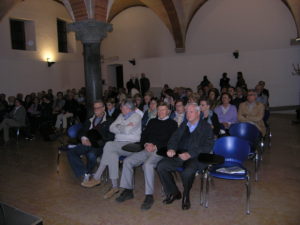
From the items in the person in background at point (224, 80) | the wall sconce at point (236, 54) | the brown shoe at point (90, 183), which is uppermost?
the wall sconce at point (236, 54)

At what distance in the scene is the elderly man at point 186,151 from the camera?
347 cm

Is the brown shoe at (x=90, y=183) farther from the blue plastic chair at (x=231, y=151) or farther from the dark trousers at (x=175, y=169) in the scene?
the blue plastic chair at (x=231, y=151)

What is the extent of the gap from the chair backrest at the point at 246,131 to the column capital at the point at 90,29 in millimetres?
3853

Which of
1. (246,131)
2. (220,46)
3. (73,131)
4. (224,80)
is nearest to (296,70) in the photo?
(224,80)

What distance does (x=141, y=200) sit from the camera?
12.5 feet

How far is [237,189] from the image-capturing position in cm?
401

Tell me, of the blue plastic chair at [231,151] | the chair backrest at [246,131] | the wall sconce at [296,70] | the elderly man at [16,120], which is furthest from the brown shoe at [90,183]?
the wall sconce at [296,70]

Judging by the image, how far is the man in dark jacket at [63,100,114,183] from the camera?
14.2 ft

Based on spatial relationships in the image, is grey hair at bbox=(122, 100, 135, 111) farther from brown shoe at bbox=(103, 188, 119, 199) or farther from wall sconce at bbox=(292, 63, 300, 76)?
wall sconce at bbox=(292, 63, 300, 76)

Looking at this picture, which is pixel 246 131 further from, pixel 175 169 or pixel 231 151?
pixel 175 169

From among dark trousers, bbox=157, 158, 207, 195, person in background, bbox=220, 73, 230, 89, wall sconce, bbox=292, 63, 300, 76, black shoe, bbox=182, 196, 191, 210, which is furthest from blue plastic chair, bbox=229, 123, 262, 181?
wall sconce, bbox=292, 63, 300, 76

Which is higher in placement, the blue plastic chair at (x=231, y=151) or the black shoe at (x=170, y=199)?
the blue plastic chair at (x=231, y=151)

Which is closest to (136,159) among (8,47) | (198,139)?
(198,139)

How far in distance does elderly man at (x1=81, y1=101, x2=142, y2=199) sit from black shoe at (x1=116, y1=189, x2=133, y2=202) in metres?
0.21
